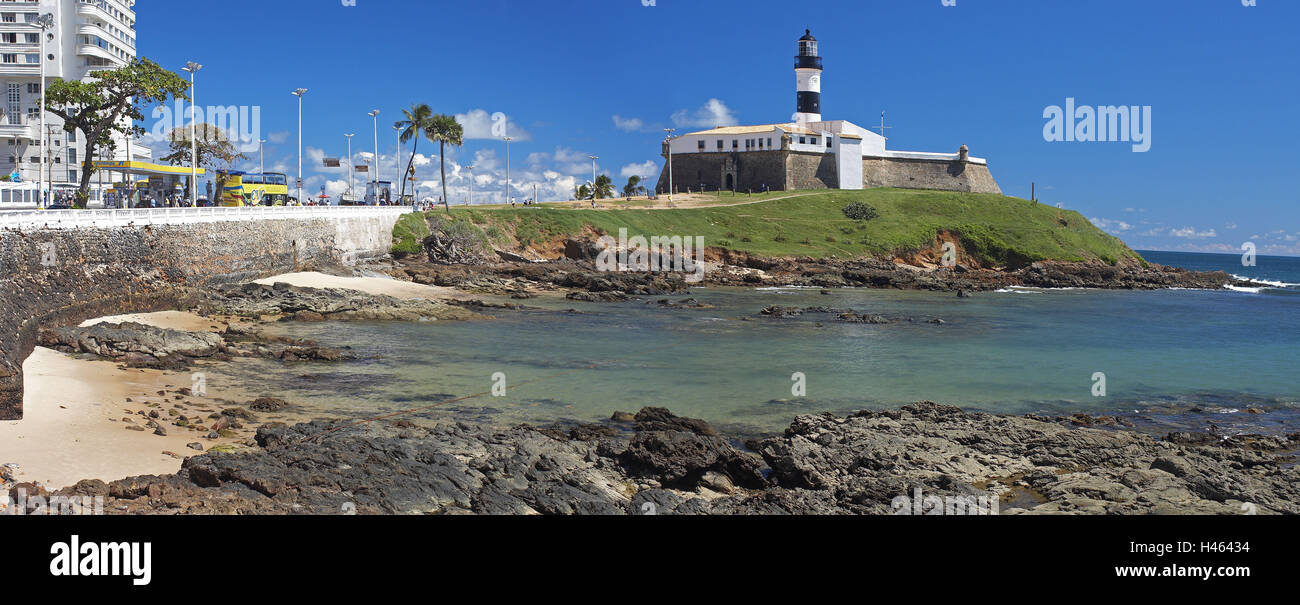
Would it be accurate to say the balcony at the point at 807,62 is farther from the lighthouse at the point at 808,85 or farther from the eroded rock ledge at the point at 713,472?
the eroded rock ledge at the point at 713,472

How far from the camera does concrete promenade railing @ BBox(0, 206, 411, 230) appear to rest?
28.2m

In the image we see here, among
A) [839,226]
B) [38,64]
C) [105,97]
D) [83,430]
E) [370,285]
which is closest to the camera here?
[83,430]

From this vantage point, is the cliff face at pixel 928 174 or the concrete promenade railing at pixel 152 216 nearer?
the concrete promenade railing at pixel 152 216

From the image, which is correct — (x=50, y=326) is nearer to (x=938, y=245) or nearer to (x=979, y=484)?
(x=979, y=484)

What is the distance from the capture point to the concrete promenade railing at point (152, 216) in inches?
1109

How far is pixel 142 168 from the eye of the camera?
4759 cm

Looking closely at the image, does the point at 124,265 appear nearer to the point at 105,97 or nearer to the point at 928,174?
the point at 105,97

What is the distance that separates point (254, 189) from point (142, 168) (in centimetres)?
1364

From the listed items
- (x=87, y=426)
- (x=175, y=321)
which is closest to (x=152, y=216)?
(x=175, y=321)

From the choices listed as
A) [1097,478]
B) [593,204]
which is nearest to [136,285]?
[1097,478]

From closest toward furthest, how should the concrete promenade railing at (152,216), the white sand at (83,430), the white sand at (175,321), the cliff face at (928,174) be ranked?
the white sand at (83,430) → the concrete promenade railing at (152,216) → the white sand at (175,321) → the cliff face at (928,174)

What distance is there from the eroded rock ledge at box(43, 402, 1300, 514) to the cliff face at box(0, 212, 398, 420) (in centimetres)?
762

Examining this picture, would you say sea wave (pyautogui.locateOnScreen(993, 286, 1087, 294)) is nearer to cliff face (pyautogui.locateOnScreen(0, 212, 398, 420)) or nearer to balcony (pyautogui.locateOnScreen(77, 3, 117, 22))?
cliff face (pyautogui.locateOnScreen(0, 212, 398, 420))

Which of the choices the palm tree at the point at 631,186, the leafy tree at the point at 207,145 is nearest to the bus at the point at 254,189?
the leafy tree at the point at 207,145
